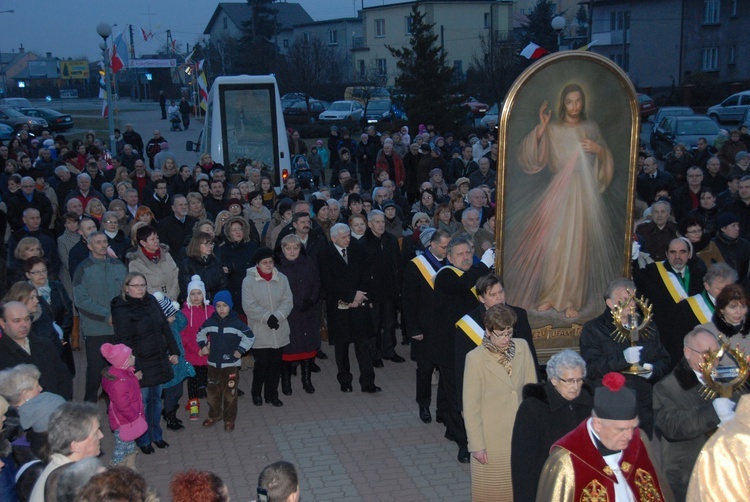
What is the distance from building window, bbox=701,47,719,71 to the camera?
50.5 metres

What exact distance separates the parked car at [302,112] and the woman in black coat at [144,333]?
34980 mm

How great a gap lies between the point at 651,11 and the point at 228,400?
50.0m

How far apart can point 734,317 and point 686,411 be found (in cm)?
132

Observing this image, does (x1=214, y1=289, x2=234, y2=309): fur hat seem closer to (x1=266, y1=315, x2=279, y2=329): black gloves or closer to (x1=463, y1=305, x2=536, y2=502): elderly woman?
(x1=266, y1=315, x2=279, y2=329): black gloves

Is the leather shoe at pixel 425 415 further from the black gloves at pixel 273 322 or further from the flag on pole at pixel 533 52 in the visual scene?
the flag on pole at pixel 533 52

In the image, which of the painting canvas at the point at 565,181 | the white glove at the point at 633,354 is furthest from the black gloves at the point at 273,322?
the white glove at the point at 633,354

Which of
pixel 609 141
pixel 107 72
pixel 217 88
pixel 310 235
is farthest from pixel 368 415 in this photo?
pixel 107 72

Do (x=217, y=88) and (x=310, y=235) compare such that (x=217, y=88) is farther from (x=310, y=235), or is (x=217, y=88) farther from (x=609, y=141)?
(x=609, y=141)

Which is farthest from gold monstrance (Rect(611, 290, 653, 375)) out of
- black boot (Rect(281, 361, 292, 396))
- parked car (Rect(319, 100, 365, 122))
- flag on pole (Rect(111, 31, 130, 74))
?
parked car (Rect(319, 100, 365, 122))

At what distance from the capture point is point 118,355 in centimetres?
735

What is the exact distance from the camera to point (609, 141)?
28.7 ft

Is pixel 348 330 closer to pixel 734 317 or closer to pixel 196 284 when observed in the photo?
pixel 196 284

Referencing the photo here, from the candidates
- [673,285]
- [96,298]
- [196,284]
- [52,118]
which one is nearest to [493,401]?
[673,285]

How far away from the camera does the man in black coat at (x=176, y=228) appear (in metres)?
11.4
